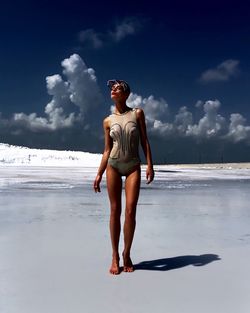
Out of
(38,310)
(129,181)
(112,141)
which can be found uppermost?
(112,141)

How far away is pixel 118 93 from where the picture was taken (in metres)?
4.08

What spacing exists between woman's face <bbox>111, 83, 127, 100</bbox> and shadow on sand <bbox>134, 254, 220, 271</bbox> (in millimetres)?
1663

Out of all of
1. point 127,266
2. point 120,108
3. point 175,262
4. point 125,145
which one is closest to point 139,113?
point 120,108

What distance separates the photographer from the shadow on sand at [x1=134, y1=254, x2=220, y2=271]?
4023 millimetres

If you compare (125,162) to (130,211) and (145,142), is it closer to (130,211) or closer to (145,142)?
(145,142)

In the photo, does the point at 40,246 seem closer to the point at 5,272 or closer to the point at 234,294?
the point at 5,272

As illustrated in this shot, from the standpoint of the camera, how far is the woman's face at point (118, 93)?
4078 millimetres

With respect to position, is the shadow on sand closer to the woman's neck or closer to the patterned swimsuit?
the patterned swimsuit

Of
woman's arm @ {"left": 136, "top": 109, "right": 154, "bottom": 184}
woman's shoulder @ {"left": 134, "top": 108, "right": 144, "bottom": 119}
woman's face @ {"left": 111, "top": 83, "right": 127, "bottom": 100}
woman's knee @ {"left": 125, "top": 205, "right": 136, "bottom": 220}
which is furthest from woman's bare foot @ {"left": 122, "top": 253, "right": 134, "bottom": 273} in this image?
woman's face @ {"left": 111, "top": 83, "right": 127, "bottom": 100}

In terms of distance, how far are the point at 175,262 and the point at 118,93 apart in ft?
5.93

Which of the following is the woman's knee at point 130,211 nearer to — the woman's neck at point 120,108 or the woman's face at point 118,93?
the woman's neck at point 120,108

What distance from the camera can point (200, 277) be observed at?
368 centimetres

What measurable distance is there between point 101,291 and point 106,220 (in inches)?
149

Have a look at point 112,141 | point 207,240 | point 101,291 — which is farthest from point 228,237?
point 101,291
